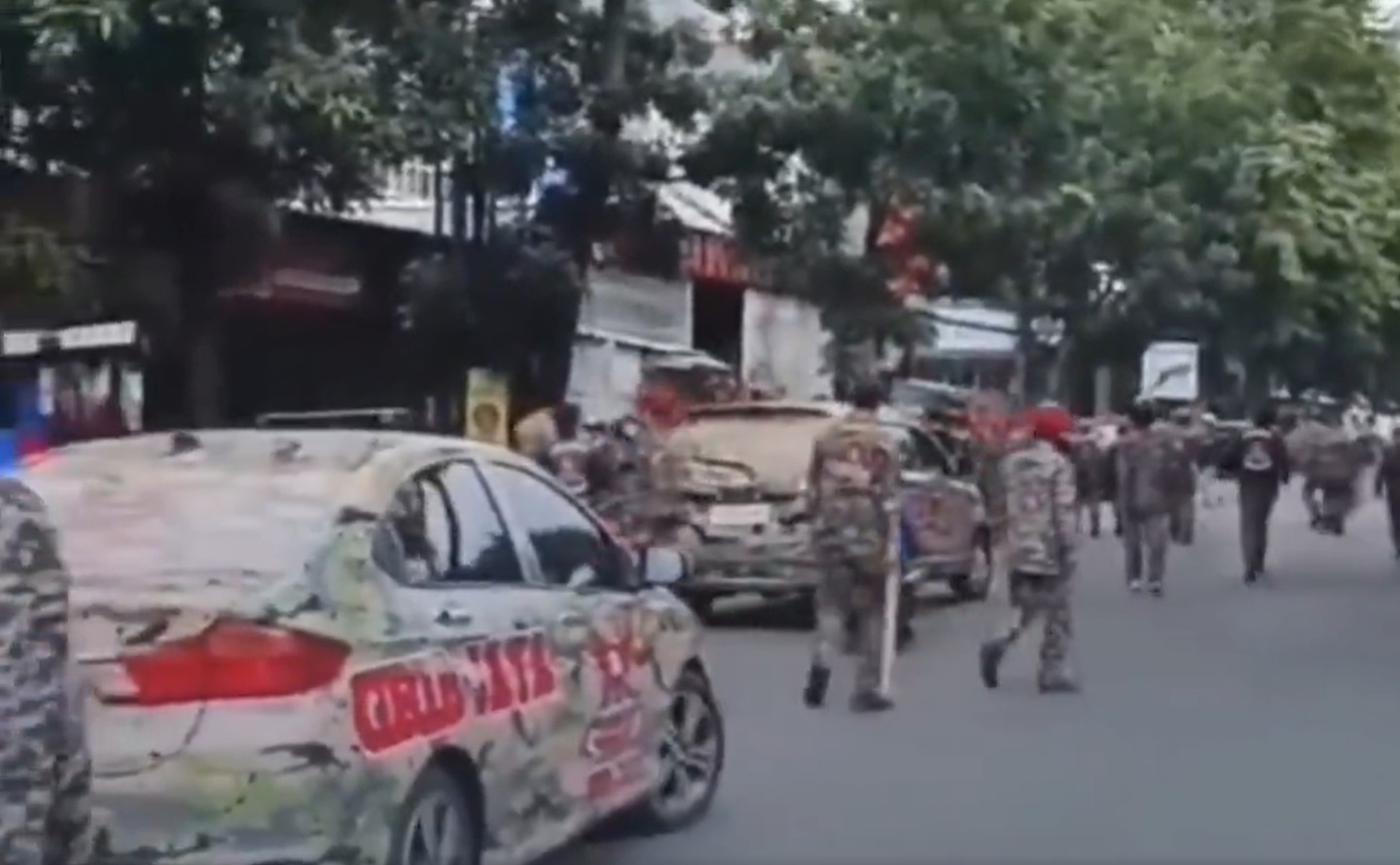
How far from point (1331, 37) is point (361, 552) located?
4821 cm

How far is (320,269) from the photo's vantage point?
29844 mm

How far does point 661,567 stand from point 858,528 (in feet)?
16.4

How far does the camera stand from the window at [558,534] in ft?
30.5

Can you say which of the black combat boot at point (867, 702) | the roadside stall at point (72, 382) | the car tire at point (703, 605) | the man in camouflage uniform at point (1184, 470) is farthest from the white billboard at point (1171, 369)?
the black combat boot at point (867, 702)

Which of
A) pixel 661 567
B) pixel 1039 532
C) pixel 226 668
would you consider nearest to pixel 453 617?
pixel 226 668

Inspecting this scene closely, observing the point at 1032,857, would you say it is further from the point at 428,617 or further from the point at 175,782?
the point at 175,782

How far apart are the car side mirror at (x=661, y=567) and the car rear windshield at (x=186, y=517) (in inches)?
74.8

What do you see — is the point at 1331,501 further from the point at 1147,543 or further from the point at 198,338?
the point at 198,338

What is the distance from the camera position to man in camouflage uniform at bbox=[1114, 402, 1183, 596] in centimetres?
2528

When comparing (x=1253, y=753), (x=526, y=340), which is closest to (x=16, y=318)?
(x=526, y=340)

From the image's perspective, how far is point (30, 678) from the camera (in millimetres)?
5988

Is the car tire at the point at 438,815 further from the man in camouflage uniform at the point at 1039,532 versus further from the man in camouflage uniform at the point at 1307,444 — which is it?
the man in camouflage uniform at the point at 1307,444

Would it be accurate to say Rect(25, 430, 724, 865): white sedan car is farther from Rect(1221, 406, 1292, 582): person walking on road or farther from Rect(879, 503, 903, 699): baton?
Rect(1221, 406, 1292, 582): person walking on road

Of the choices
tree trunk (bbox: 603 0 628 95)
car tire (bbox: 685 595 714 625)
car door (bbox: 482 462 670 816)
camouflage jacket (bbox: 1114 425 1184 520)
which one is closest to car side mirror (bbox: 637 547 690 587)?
car door (bbox: 482 462 670 816)
